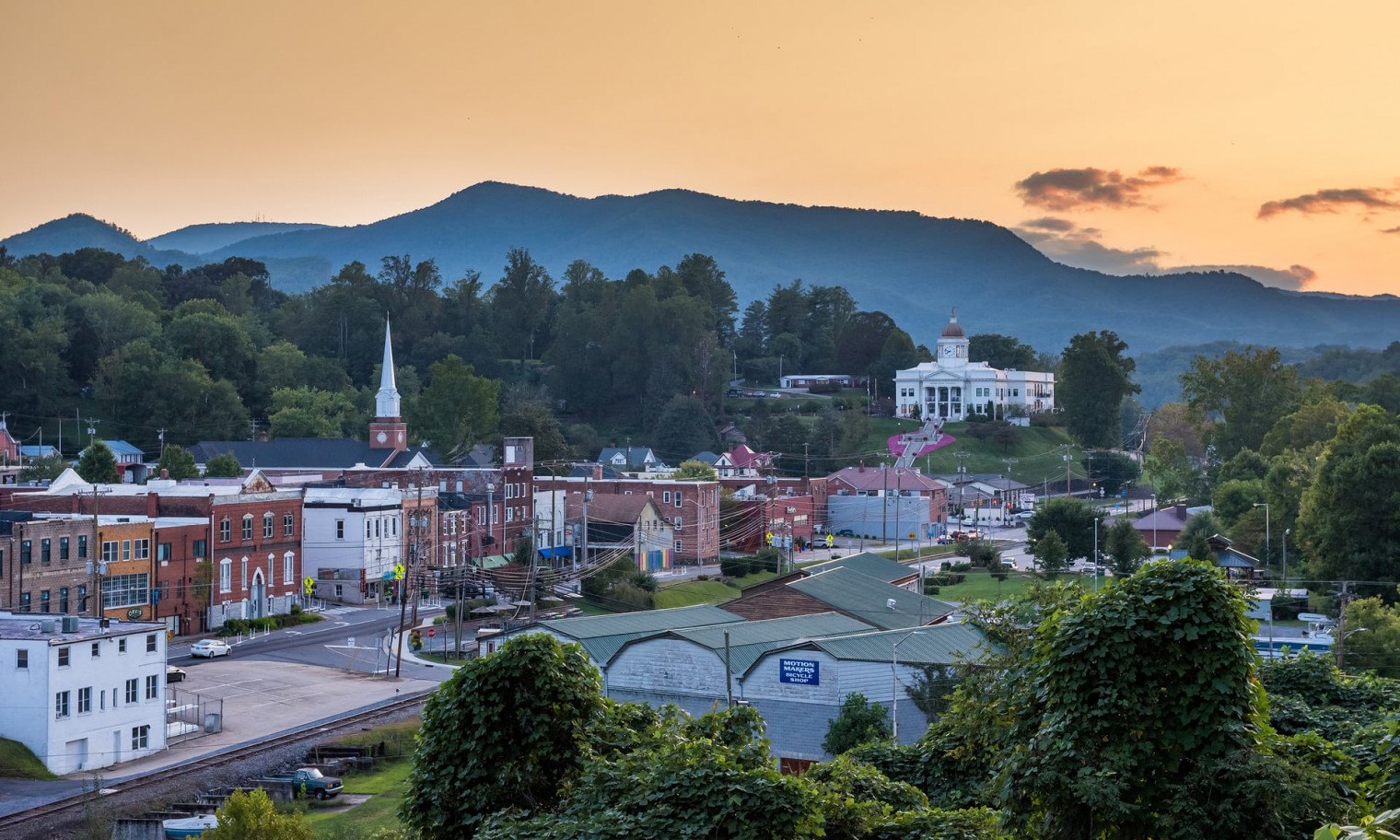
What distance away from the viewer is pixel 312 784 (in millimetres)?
36375

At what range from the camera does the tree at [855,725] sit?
122 feet

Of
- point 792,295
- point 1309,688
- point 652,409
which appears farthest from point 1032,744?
point 792,295

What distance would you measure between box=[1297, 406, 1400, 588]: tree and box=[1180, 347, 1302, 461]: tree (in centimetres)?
5729

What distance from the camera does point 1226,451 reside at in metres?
122

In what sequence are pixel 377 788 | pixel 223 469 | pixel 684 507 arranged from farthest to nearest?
1. pixel 223 469
2. pixel 684 507
3. pixel 377 788

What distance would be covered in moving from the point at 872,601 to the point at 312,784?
24.7 m

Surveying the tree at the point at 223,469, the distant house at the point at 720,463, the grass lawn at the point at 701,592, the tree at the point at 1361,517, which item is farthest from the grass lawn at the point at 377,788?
the distant house at the point at 720,463

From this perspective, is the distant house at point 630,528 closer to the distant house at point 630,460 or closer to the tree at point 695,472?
the tree at point 695,472

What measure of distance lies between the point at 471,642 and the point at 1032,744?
4813cm

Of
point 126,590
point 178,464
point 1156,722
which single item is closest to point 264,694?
point 126,590

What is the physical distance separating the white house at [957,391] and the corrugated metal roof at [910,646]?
11055 centimetres

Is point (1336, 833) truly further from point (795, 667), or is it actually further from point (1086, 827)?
point (795, 667)

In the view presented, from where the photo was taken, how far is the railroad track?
1377 inches

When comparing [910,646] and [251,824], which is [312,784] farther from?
[910,646]
